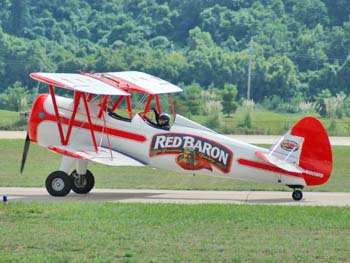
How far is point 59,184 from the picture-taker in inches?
869

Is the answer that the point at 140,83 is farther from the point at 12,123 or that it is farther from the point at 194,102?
the point at 194,102

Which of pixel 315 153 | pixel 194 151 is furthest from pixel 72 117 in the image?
pixel 315 153

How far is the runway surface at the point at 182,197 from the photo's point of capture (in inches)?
851

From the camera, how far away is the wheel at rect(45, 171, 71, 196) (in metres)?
22.1

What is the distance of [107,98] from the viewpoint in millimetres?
22594

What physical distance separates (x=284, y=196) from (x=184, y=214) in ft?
14.7

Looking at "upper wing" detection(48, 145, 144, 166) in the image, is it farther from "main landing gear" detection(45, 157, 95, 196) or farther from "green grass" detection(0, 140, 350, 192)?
"green grass" detection(0, 140, 350, 192)

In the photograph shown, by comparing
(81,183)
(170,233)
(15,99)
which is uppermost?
(170,233)

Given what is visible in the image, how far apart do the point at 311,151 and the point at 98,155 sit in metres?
3.99

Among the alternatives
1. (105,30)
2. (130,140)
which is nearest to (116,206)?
(130,140)

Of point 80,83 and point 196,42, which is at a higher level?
point 80,83

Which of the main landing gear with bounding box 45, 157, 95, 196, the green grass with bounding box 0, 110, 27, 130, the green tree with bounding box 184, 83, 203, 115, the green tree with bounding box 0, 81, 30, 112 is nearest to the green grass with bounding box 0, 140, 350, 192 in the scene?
the main landing gear with bounding box 45, 157, 95, 196

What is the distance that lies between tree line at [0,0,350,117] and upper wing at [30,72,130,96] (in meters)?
37.7

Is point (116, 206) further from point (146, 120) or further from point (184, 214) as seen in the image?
point (146, 120)
